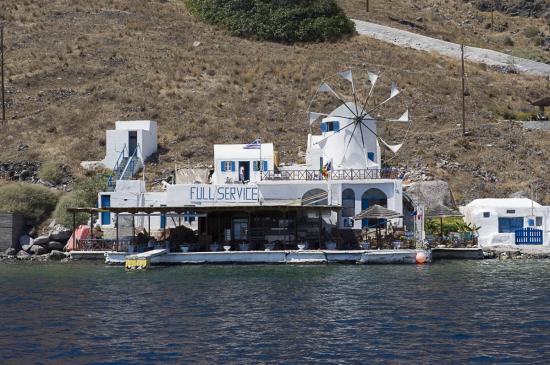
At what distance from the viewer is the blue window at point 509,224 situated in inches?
2144

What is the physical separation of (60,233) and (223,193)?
11994 millimetres

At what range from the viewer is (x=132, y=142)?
6906cm

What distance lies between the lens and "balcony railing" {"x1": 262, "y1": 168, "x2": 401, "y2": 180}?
55.6 metres

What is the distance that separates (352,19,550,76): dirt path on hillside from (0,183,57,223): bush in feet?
162

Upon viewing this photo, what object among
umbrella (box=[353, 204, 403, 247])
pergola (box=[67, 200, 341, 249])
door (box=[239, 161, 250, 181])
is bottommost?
umbrella (box=[353, 204, 403, 247])

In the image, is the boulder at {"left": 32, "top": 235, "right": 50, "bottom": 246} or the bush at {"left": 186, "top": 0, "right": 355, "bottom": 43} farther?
the bush at {"left": 186, "top": 0, "right": 355, "bottom": 43}

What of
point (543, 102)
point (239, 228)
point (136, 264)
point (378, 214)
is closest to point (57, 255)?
point (136, 264)

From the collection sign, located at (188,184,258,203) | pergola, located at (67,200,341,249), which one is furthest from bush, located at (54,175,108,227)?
sign, located at (188,184,258,203)

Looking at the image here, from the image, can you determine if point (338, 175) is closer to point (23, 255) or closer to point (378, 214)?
point (378, 214)

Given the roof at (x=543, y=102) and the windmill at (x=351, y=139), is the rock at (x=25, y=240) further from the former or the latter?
the roof at (x=543, y=102)

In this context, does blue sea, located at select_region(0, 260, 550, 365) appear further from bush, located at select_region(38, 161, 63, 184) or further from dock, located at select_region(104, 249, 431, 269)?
bush, located at select_region(38, 161, 63, 184)

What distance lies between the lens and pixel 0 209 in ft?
194

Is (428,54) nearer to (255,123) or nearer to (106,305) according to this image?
(255,123)

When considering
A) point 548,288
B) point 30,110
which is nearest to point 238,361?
point 548,288
